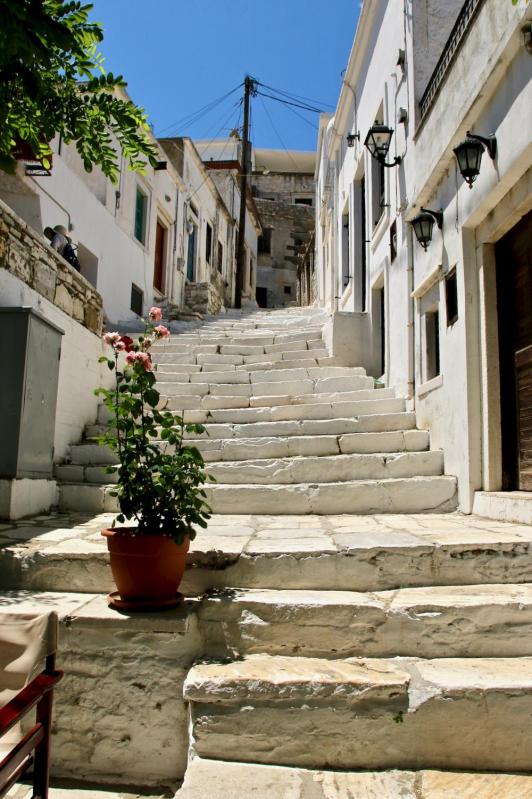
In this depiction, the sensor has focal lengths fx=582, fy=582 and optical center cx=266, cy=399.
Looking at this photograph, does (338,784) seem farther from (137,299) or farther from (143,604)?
(137,299)

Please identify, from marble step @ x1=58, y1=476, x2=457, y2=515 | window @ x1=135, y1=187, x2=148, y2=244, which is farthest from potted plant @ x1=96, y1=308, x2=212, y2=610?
window @ x1=135, y1=187, x2=148, y2=244

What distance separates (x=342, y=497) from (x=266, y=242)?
29298 millimetres

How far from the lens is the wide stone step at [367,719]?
6.99 feet

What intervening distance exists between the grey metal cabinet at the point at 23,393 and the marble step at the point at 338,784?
268 cm

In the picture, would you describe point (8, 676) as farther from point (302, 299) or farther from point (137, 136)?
point (302, 299)

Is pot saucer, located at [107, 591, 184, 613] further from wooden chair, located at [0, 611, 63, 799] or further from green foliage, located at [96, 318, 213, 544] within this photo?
wooden chair, located at [0, 611, 63, 799]

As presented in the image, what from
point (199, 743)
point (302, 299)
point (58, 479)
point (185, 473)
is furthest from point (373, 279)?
point (302, 299)

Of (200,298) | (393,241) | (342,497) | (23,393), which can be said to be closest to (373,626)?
(342,497)

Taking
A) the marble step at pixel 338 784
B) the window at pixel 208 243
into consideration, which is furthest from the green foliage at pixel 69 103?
the window at pixel 208 243

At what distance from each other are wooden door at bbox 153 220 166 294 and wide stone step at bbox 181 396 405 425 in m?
10.8

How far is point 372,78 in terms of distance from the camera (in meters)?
8.73

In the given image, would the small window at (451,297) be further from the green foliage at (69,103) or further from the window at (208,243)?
the window at (208,243)

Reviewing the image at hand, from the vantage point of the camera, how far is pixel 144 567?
2.55 metres

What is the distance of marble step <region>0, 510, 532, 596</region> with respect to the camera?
2883mm
